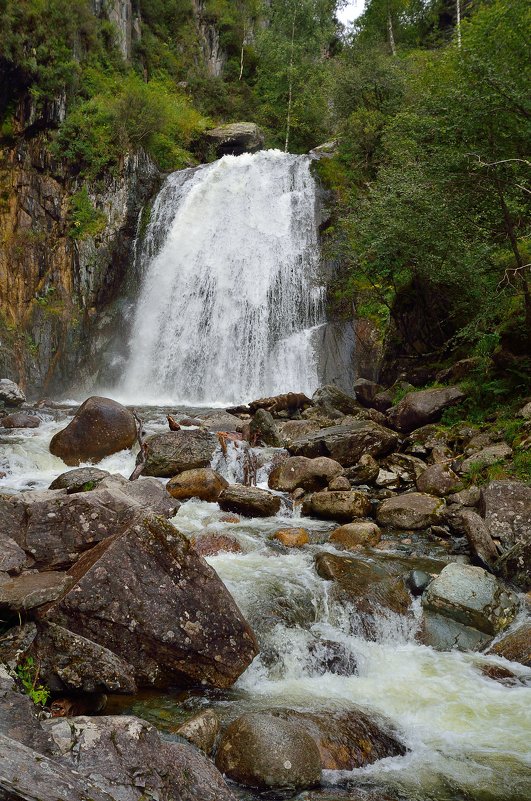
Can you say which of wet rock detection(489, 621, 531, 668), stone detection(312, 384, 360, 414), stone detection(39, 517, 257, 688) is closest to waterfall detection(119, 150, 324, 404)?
stone detection(312, 384, 360, 414)

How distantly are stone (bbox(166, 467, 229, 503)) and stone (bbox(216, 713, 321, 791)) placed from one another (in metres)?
6.69

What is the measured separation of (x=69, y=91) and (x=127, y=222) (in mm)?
6865

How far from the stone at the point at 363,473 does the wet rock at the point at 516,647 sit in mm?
5553

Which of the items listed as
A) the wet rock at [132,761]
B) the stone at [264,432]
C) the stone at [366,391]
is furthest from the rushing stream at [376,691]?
the stone at [366,391]

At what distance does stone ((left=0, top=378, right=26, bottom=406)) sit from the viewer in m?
19.3

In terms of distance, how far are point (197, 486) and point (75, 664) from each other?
676 cm

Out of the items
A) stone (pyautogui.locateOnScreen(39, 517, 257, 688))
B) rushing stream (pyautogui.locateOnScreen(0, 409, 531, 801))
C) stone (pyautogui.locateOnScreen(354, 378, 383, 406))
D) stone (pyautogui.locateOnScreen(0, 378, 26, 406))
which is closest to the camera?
rushing stream (pyautogui.locateOnScreen(0, 409, 531, 801))

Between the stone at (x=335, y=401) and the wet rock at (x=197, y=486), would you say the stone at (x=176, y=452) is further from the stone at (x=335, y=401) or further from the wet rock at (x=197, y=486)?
the stone at (x=335, y=401)

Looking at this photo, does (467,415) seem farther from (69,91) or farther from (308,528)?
(69,91)

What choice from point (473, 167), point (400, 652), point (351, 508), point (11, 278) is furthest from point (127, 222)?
point (400, 652)

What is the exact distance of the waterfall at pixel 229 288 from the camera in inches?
891

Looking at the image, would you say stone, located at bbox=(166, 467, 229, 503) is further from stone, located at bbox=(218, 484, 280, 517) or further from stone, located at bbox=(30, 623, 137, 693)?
stone, located at bbox=(30, 623, 137, 693)

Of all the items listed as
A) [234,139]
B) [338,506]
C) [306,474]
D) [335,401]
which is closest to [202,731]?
[338,506]

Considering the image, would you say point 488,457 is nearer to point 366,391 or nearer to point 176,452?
point 176,452
